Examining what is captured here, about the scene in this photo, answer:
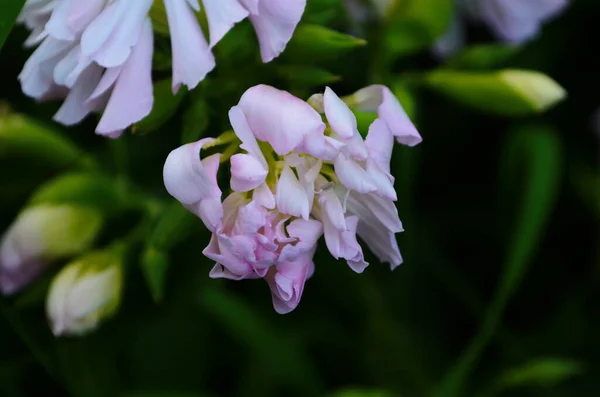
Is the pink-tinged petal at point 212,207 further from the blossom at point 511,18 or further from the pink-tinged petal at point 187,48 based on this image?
the blossom at point 511,18

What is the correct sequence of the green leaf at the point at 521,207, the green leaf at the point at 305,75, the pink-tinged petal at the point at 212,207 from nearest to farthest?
the pink-tinged petal at the point at 212,207 → the green leaf at the point at 305,75 → the green leaf at the point at 521,207

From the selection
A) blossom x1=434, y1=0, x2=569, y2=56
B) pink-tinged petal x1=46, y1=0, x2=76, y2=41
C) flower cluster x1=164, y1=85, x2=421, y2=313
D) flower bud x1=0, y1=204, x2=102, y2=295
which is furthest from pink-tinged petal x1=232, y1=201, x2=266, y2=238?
blossom x1=434, y1=0, x2=569, y2=56

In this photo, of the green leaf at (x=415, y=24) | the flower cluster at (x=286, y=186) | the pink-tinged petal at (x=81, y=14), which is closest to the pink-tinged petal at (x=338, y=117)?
the flower cluster at (x=286, y=186)

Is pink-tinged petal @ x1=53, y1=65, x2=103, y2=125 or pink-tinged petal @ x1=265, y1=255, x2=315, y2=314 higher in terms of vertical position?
pink-tinged petal @ x1=53, y1=65, x2=103, y2=125

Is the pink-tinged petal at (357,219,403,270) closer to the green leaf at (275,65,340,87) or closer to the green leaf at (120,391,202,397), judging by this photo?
the green leaf at (275,65,340,87)

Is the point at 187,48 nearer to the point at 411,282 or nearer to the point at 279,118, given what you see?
the point at 279,118

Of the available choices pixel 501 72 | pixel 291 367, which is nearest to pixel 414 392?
pixel 291 367
